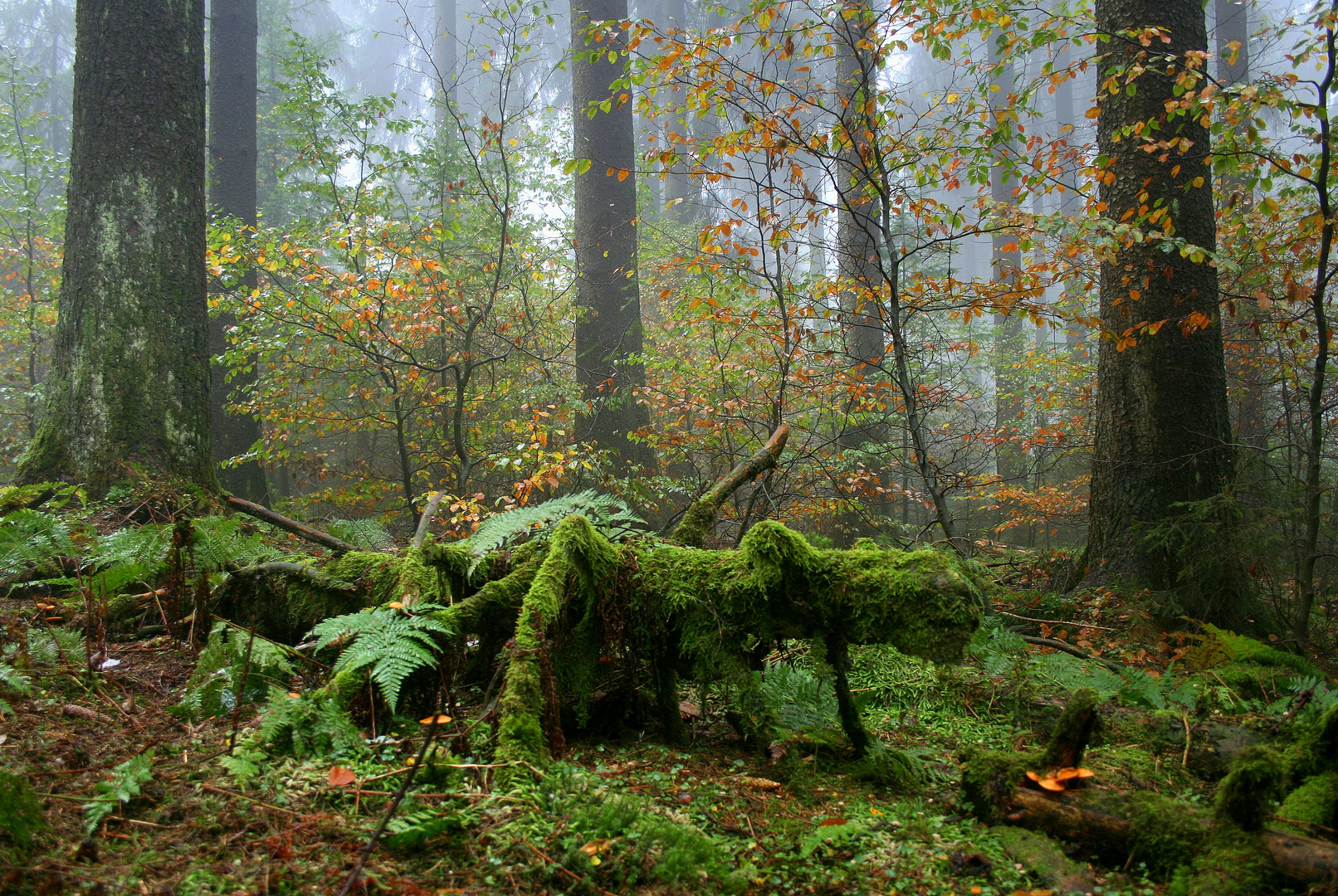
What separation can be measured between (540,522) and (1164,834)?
9.36 feet

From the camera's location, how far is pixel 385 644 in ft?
8.21

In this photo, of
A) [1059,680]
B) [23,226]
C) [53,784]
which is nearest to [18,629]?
[53,784]

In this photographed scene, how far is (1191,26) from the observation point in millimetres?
6074

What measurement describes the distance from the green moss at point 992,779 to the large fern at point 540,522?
1.84 m

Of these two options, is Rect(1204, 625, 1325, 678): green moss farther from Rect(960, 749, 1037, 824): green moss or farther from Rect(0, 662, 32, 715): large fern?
Rect(0, 662, 32, 715): large fern

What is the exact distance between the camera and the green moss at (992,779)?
2.56 meters

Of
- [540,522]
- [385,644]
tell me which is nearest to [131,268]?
[540,522]

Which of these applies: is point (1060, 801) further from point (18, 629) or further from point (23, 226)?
point (23, 226)

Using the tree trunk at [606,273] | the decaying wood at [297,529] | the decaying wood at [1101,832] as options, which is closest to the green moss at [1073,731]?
the decaying wood at [1101,832]

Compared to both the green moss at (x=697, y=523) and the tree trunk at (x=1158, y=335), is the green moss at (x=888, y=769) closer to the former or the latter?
the green moss at (x=697, y=523)

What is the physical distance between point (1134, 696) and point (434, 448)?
9.68 metres

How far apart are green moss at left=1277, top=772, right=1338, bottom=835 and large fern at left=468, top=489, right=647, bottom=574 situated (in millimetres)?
2693

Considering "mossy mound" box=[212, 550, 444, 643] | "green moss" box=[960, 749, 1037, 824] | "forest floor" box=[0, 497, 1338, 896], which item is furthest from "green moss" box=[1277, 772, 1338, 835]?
"mossy mound" box=[212, 550, 444, 643]

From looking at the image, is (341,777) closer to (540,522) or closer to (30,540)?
(540,522)
